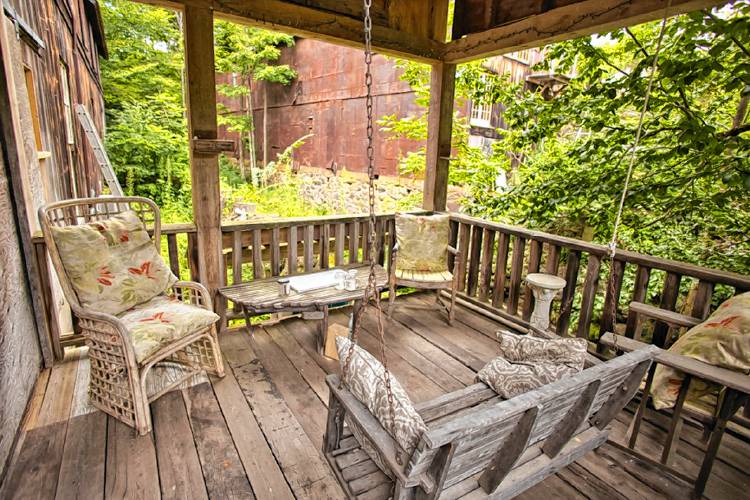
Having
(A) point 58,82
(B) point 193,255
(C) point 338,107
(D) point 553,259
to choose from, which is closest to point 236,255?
(B) point 193,255

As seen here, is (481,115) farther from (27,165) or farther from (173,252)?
(27,165)

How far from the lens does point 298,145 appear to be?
→ 10.3m

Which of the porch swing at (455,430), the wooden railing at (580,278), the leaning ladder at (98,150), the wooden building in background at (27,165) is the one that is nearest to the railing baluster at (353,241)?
the wooden railing at (580,278)

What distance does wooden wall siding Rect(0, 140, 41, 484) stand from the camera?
5.60ft

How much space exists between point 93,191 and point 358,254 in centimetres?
500

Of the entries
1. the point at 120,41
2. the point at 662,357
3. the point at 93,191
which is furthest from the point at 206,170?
the point at 120,41

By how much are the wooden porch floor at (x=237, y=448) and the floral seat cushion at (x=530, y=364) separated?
1.54 ft

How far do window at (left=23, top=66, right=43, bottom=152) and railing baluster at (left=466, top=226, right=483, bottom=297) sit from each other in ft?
11.8

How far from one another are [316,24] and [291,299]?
2023 mm

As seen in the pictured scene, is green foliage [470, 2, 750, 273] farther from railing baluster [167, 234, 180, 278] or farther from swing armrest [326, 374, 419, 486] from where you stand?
railing baluster [167, 234, 180, 278]

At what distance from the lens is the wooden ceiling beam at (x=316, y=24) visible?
101 inches

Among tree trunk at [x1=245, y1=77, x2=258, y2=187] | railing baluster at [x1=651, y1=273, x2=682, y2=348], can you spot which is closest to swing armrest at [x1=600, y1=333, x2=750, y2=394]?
railing baluster at [x1=651, y1=273, x2=682, y2=348]

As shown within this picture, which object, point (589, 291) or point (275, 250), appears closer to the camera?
point (589, 291)

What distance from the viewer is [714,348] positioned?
1.62 meters
